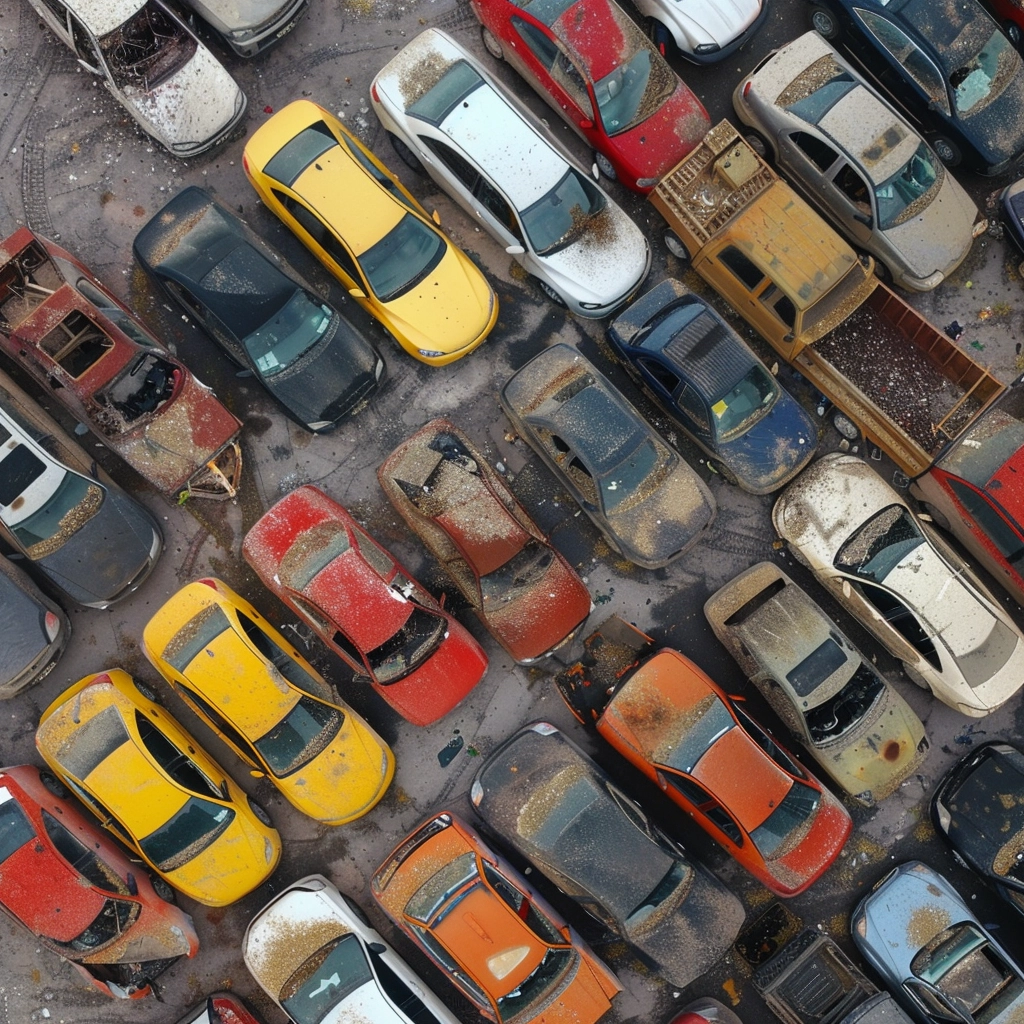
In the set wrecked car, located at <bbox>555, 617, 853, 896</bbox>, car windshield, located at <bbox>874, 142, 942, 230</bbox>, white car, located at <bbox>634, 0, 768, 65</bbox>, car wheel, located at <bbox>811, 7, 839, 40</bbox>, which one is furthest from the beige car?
car wheel, located at <bbox>811, 7, 839, 40</bbox>

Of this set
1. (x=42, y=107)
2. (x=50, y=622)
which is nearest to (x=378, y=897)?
(x=50, y=622)

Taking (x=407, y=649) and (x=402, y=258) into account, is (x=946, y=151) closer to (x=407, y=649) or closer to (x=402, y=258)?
(x=402, y=258)

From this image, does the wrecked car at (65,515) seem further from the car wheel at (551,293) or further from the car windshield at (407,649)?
the car wheel at (551,293)

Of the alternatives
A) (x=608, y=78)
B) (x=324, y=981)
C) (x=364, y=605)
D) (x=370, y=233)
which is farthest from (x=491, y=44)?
(x=324, y=981)

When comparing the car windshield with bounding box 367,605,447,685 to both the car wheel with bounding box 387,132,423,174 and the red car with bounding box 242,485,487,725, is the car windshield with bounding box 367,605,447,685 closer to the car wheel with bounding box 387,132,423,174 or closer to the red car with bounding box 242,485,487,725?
the red car with bounding box 242,485,487,725

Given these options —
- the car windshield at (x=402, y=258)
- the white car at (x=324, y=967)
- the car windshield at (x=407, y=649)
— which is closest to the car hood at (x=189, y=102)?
the car windshield at (x=402, y=258)

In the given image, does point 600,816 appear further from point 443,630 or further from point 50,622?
point 50,622
